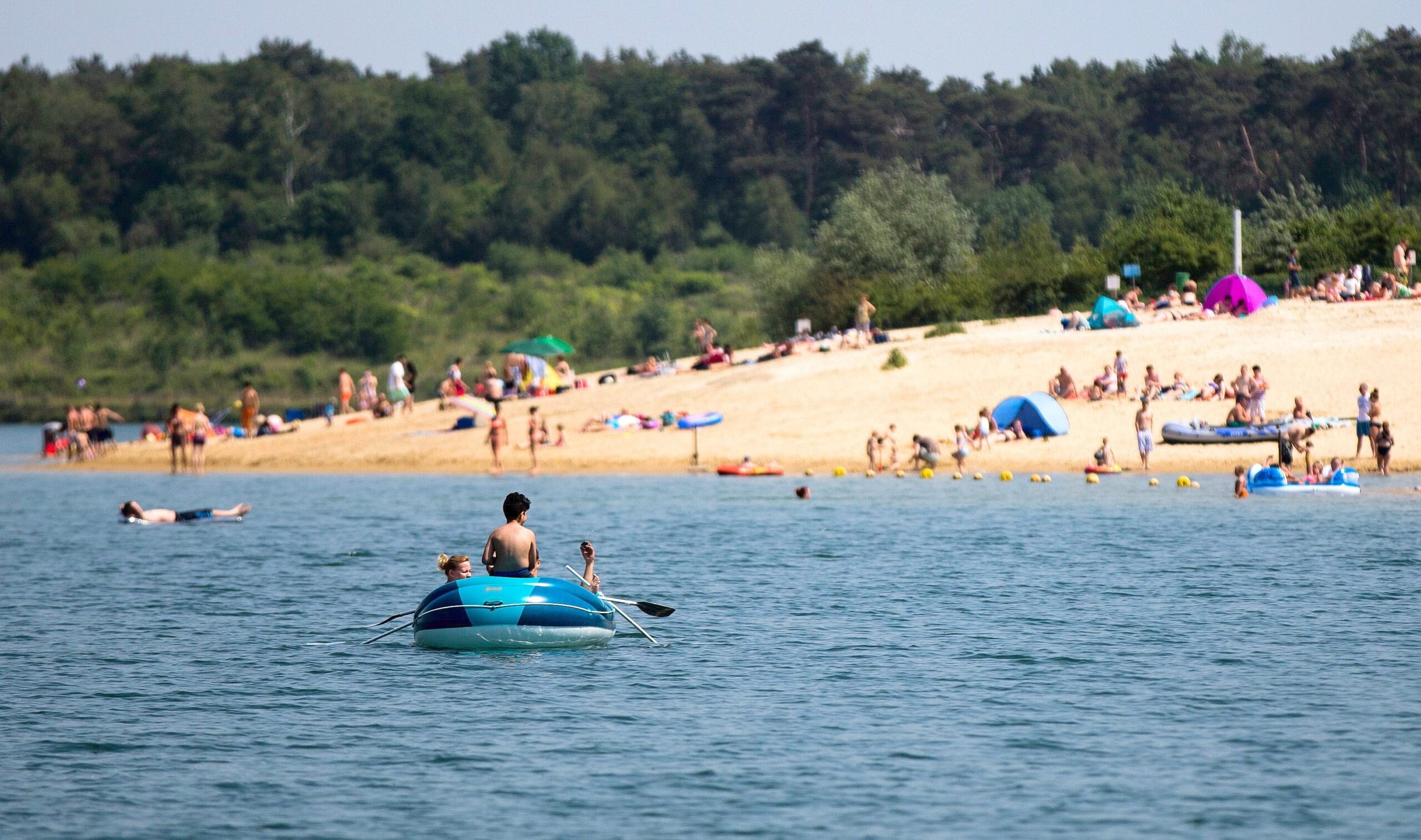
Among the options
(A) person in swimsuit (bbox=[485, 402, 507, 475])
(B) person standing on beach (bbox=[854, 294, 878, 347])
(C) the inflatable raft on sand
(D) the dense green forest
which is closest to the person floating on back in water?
(A) person in swimsuit (bbox=[485, 402, 507, 475])

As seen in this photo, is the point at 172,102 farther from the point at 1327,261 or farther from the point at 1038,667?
the point at 1038,667

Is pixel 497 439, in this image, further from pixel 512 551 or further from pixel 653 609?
pixel 512 551

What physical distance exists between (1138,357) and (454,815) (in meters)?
34.5

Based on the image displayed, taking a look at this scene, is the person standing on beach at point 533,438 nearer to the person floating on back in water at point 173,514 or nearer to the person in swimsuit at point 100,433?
the person floating on back in water at point 173,514

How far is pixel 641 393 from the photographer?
48.4 meters

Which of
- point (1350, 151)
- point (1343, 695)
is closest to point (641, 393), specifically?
point (1343, 695)

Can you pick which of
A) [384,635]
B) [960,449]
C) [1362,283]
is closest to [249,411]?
[960,449]

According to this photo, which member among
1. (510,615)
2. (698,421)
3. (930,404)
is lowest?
(510,615)

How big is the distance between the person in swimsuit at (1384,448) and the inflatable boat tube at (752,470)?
13.5m

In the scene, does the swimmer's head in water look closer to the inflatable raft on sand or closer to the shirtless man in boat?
the shirtless man in boat

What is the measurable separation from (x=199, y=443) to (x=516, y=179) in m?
63.2

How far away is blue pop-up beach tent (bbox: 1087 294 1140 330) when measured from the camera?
46938mm

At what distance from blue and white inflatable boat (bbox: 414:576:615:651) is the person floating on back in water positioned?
16.7m

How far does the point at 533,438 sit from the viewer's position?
42.4m
